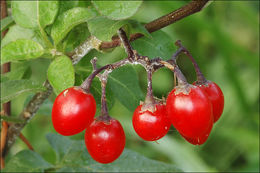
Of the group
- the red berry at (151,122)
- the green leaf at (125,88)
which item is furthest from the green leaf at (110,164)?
the red berry at (151,122)

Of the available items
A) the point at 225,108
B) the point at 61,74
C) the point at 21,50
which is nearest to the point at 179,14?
the point at 61,74

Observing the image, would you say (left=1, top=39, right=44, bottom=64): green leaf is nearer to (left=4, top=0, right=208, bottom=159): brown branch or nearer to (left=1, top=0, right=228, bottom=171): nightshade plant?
(left=1, top=0, right=228, bottom=171): nightshade plant

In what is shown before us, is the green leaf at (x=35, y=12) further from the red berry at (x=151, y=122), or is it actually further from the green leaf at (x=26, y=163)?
the green leaf at (x=26, y=163)

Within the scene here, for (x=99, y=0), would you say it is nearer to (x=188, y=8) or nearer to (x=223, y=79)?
(x=188, y=8)

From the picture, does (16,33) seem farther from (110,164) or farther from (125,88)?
(110,164)

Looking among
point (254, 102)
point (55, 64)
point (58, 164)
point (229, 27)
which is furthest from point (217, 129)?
point (55, 64)
